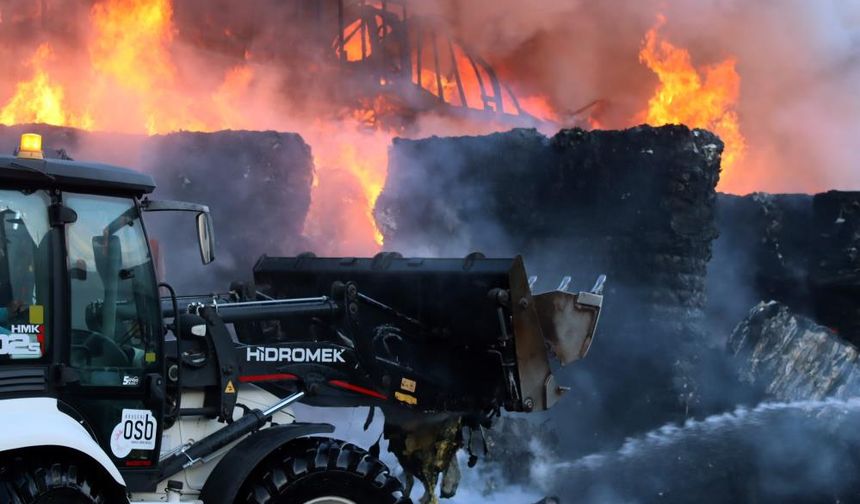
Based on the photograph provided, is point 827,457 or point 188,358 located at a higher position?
point 188,358

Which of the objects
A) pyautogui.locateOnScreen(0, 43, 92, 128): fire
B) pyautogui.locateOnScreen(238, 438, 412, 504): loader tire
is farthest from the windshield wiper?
pyautogui.locateOnScreen(0, 43, 92, 128): fire

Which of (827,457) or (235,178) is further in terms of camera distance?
(235,178)

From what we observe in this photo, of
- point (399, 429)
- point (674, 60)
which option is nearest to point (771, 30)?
point (674, 60)

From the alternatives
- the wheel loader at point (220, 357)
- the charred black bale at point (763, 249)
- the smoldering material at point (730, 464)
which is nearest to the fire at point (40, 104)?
the smoldering material at point (730, 464)

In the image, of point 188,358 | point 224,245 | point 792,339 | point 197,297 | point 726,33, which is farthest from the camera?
point 726,33

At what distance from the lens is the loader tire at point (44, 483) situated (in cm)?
360

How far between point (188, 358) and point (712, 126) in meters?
17.9

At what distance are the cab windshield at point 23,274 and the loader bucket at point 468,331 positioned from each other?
2040 mm

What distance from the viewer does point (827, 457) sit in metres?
11.1

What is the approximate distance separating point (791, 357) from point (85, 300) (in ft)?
41.3

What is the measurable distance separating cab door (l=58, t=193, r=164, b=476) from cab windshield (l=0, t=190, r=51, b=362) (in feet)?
0.37

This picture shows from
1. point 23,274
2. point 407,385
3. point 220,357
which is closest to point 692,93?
point 407,385

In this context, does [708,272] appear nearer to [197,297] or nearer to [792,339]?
[792,339]

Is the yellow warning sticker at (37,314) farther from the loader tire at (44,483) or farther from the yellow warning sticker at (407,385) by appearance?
the yellow warning sticker at (407,385)
